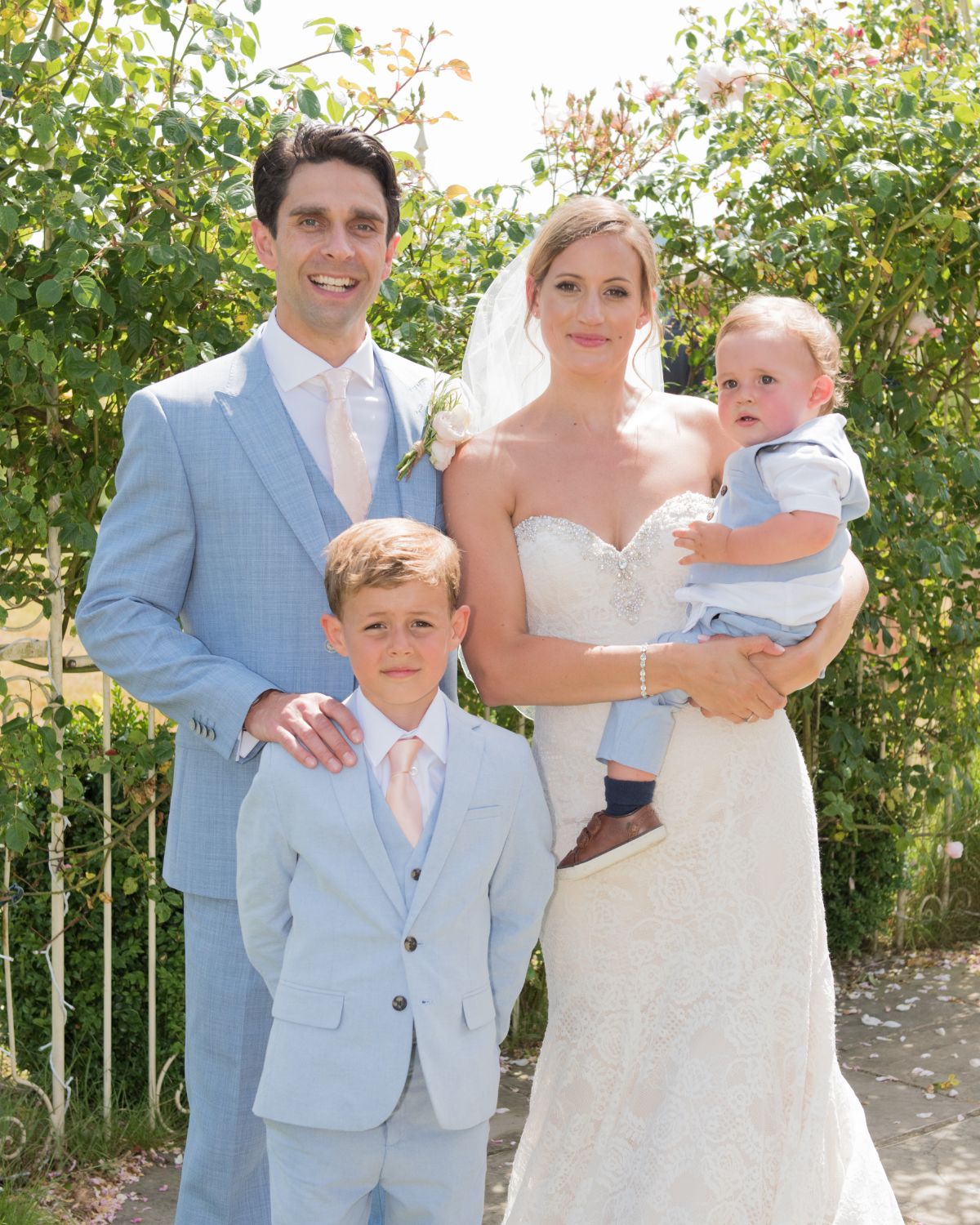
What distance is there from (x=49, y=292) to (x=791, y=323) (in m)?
1.55

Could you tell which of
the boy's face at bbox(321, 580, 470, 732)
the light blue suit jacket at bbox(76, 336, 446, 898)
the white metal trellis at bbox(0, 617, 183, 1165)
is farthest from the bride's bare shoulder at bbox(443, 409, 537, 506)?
the white metal trellis at bbox(0, 617, 183, 1165)

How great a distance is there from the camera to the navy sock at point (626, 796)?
105 inches

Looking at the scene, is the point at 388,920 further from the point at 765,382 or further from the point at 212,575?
the point at 765,382

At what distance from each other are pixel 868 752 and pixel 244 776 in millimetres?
3236

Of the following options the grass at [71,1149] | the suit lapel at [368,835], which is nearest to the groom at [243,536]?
the suit lapel at [368,835]

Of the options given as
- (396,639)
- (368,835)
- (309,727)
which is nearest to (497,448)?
(396,639)

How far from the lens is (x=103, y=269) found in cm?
322

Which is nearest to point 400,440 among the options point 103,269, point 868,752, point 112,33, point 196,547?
point 196,547

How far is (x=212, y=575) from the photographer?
252 centimetres

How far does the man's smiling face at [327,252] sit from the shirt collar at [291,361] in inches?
0.7

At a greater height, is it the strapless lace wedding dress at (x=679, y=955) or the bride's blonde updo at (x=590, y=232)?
the bride's blonde updo at (x=590, y=232)

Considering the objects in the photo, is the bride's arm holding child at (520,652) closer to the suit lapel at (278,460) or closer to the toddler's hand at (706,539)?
the toddler's hand at (706,539)

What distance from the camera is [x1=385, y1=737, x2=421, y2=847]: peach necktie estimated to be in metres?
2.34

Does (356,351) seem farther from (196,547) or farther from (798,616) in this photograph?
(798,616)
